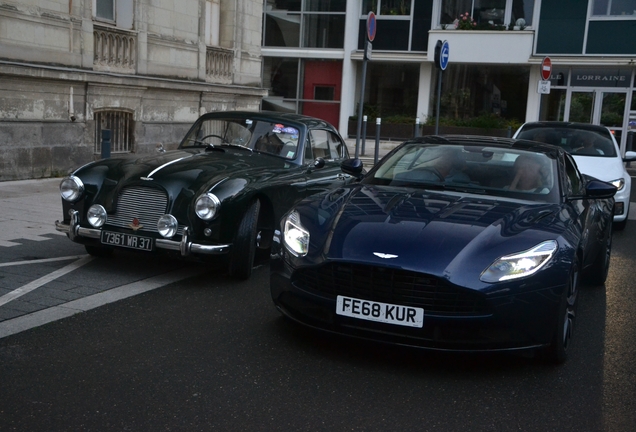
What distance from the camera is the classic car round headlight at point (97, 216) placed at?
6578mm

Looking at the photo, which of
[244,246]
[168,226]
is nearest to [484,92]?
[244,246]

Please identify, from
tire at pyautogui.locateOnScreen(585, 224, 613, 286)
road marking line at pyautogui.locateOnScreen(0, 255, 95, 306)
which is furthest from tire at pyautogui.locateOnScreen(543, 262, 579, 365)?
road marking line at pyautogui.locateOnScreen(0, 255, 95, 306)

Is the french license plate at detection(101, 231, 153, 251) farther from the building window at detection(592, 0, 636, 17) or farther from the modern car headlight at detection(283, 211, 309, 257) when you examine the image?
the building window at detection(592, 0, 636, 17)

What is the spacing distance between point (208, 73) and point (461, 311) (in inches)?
605

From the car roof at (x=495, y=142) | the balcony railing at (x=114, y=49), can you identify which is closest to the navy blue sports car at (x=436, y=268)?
the car roof at (x=495, y=142)

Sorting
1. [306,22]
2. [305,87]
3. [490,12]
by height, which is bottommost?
[305,87]

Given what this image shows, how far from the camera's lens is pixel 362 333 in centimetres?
444

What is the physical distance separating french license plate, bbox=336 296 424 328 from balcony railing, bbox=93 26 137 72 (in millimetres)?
11721

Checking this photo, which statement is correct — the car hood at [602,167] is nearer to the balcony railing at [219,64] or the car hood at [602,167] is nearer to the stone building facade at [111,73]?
the stone building facade at [111,73]

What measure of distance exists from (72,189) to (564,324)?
434cm

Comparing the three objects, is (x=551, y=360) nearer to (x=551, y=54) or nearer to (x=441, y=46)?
(x=441, y=46)

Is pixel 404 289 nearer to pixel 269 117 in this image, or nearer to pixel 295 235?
pixel 295 235

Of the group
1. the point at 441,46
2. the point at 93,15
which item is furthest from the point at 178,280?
the point at 441,46

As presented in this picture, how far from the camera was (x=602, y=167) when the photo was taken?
11.0 meters
